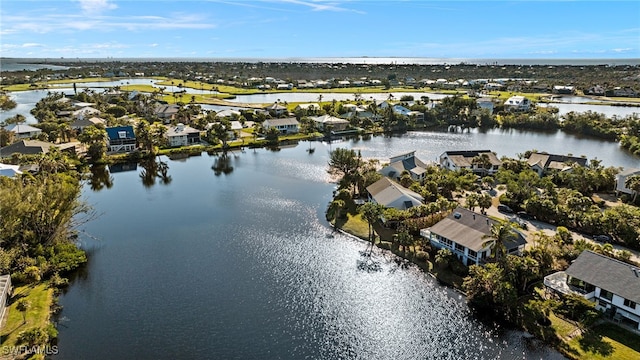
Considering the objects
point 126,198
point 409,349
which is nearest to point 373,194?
point 409,349

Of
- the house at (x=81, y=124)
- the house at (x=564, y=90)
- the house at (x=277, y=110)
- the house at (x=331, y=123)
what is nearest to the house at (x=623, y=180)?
the house at (x=331, y=123)

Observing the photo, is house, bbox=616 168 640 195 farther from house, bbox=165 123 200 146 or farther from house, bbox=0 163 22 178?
house, bbox=0 163 22 178

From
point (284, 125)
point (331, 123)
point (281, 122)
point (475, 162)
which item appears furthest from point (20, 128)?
point (475, 162)

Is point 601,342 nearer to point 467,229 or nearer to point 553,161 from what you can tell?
point 467,229

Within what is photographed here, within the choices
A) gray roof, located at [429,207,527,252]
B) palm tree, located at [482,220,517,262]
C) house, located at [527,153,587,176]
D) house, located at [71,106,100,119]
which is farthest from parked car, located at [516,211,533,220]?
house, located at [71,106,100,119]

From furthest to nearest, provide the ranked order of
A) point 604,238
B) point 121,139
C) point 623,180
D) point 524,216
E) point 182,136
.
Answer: point 182,136
point 121,139
point 623,180
point 524,216
point 604,238

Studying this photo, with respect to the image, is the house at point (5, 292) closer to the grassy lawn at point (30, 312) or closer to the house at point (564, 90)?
the grassy lawn at point (30, 312)
